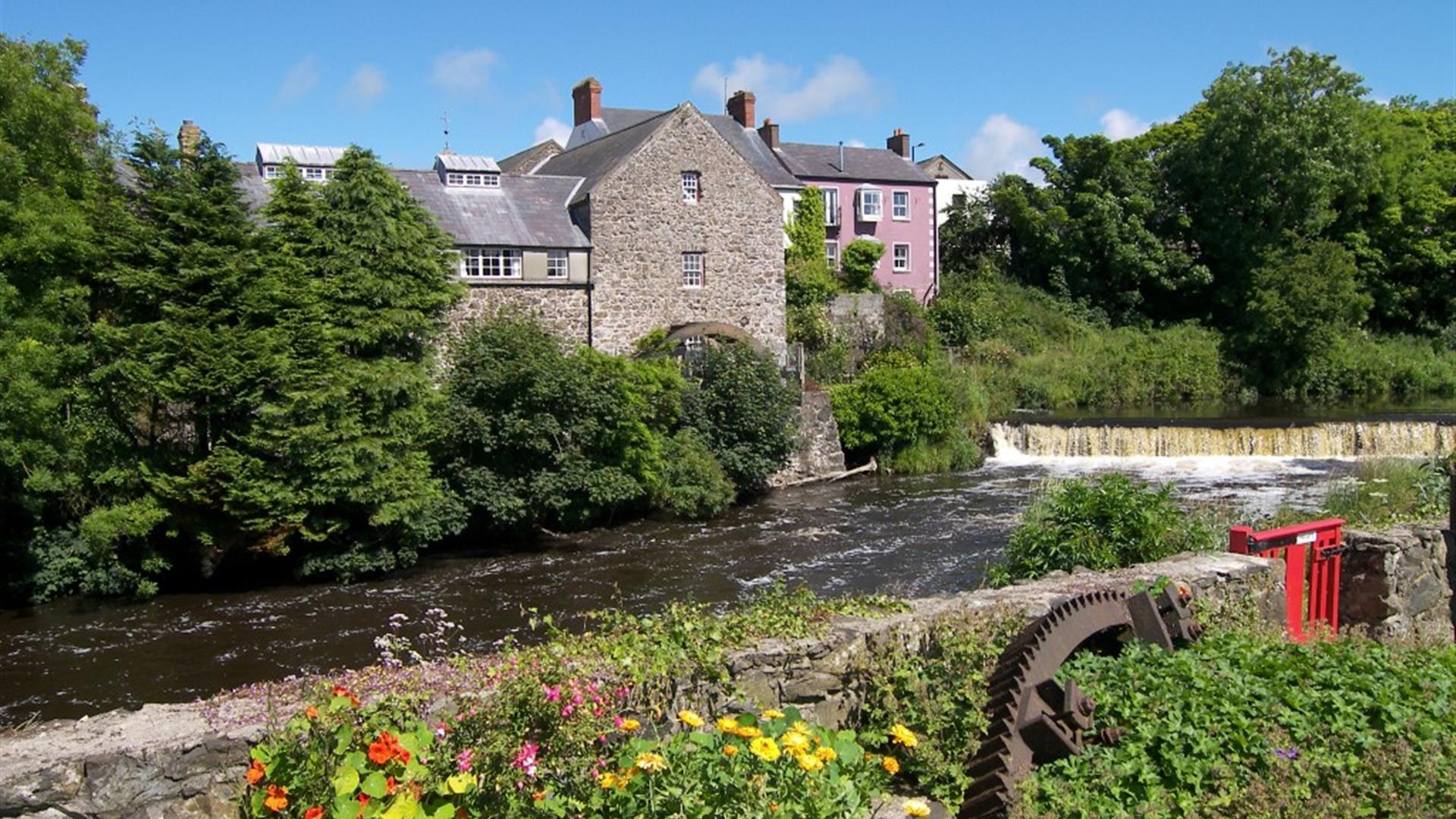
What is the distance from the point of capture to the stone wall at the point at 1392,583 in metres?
8.59

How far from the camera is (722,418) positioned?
2550 centimetres

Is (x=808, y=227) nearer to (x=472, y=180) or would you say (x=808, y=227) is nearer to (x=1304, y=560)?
(x=472, y=180)

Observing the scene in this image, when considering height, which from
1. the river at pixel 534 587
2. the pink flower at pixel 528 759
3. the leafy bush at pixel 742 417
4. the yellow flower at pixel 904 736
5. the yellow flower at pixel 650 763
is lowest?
the river at pixel 534 587

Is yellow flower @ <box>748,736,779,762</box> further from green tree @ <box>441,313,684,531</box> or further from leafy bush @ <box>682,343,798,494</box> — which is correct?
leafy bush @ <box>682,343,798,494</box>

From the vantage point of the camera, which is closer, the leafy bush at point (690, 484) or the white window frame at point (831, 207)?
the leafy bush at point (690, 484)

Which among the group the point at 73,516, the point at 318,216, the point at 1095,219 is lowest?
the point at 73,516

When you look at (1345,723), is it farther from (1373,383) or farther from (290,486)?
(1373,383)

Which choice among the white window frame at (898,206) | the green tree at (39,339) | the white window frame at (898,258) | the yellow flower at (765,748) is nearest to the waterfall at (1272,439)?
the white window frame at (898,258)

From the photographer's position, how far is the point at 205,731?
4680 mm

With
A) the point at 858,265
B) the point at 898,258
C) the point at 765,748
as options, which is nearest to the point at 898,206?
the point at 898,258

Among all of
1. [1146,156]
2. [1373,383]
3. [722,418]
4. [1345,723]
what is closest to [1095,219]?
[1146,156]

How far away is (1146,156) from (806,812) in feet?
160

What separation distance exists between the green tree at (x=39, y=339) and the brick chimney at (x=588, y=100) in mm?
25118

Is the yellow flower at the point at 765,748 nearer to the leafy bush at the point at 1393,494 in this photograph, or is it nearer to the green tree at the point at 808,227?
the leafy bush at the point at 1393,494
